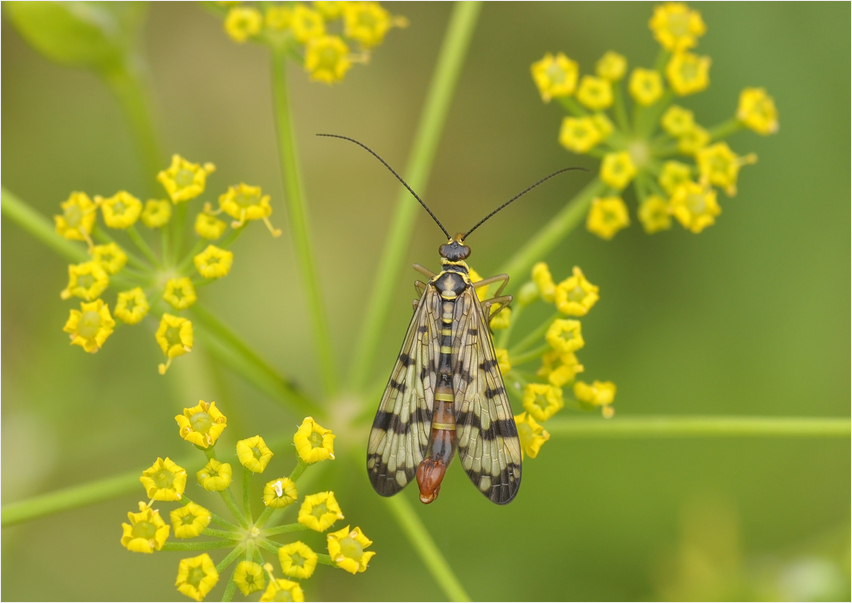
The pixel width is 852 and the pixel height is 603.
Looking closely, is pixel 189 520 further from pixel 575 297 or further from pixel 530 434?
pixel 575 297

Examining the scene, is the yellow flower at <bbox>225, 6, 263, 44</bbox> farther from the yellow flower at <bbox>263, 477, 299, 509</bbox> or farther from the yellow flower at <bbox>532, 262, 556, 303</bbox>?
the yellow flower at <bbox>263, 477, 299, 509</bbox>

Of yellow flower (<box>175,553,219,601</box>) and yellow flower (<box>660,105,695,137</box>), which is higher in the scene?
yellow flower (<box>660,105,695,137</box>)

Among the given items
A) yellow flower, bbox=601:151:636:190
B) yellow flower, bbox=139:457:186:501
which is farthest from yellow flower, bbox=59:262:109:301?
yellow flower, bbox=601:151:636:190

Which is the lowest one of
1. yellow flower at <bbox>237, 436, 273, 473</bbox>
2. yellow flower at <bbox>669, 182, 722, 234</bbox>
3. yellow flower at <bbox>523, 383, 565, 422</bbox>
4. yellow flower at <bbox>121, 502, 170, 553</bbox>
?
yellow flower at <bbox>121, 502, 170, 553</bbox>

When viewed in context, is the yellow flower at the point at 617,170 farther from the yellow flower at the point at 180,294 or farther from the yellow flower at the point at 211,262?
the yellow flower at the point at 180,294

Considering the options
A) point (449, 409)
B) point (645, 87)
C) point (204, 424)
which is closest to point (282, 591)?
point (204, 424)

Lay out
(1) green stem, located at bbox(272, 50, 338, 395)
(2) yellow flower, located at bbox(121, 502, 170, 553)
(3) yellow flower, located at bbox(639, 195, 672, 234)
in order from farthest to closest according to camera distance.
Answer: (3) yellow flower, located at bbox(639, 195, 672, 234) → (1) green stem, located at bbox(272, 50, 338, 395) → (2) yellow flower, located at bbox(121, 502, 170, 553)

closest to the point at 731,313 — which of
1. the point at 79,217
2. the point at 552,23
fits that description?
the point at 552,23
